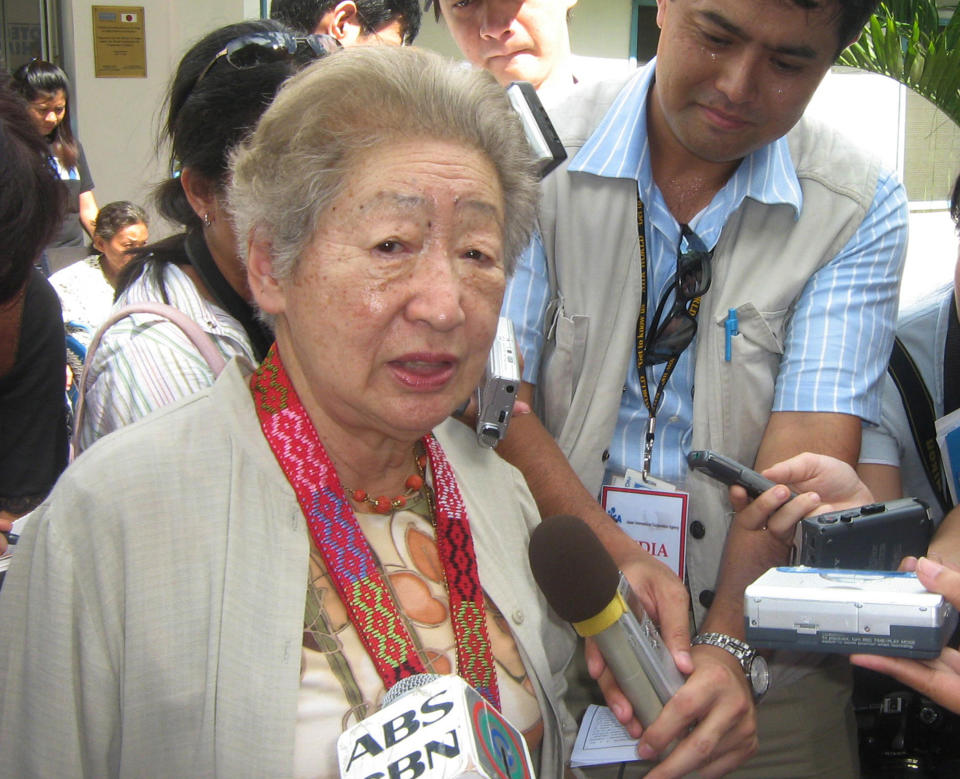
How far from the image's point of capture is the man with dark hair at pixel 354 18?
3.85 metres

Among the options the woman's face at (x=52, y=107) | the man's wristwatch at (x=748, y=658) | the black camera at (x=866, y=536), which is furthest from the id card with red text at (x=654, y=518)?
the woman's face at (x=52, y=107)

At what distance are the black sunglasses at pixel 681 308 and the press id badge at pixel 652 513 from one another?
0.31 meters

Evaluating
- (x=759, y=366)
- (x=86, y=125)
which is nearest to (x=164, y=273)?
(x=759, y=366)

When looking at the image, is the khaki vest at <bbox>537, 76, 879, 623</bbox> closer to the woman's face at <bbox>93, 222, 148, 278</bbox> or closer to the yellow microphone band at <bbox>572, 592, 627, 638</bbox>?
the yellow microphone band at <bbox>572, 592, 627, 638</bbox>

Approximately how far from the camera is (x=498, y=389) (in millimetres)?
2074

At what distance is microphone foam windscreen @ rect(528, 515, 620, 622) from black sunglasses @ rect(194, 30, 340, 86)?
1167mm

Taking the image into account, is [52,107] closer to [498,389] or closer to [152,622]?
[498,389]

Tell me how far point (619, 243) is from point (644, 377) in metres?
0.34

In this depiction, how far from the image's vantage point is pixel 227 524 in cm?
169

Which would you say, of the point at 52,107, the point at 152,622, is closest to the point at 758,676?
the point at 152,622

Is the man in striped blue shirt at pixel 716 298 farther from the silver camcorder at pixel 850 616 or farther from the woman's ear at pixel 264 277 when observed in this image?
the woman's ear at pixel 264 277

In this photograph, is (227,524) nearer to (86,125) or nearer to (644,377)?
(644,377)

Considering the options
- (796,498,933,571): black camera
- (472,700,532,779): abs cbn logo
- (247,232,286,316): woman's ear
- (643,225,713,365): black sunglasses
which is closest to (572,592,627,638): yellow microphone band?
(472,700,532,779): abs cbn logo

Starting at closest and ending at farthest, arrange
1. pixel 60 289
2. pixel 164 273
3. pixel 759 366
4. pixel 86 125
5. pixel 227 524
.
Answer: pixel 227 524, pixel 164 273, pixel 759 366, pixel 60 289, pixel 86 125
